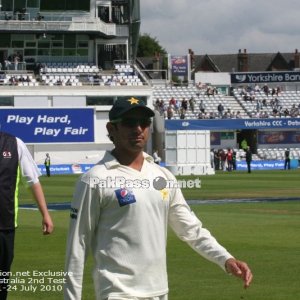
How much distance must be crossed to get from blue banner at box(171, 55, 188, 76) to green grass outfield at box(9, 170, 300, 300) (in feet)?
222

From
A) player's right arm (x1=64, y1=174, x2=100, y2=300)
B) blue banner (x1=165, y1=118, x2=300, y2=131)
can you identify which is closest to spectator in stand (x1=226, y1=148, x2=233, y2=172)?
blue banner (x1=165, y1=118, x2=300, y2=131)

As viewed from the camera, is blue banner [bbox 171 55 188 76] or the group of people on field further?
blue banner [bbox 171 55 188 76]

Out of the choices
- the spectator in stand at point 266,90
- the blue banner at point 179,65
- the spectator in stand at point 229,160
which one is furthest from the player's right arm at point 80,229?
the blue banner at point 179,65

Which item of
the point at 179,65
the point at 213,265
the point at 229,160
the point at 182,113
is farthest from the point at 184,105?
the point at 213,265

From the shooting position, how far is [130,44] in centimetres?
8331

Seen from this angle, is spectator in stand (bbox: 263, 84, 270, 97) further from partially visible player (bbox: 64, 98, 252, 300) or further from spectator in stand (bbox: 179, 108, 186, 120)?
partially visible player (bbox: 64, 98, 252, 300)

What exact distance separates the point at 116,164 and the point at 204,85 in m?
78.9

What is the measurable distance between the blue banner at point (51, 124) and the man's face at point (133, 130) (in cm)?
6383

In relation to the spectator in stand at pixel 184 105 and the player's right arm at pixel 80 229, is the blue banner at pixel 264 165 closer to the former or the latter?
the spectator in stand at pixel 184 105

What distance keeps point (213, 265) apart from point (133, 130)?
8474 mm

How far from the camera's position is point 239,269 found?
6.05m

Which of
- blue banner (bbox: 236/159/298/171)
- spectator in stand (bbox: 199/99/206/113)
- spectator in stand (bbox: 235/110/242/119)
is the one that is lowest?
blue banner (bbox: 236/159/298/171)

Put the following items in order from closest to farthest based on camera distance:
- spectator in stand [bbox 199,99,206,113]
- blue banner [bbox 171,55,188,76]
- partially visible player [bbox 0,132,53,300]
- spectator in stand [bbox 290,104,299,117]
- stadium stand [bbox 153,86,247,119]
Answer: partially visible player [bbox 0,132,53,300] < stadium stand [bbox 153,86,247,119] < spectator in stand [bbox 199,99,206,113] < spectator in stand [bbox 290,104,299,117] < blue banner [bbox 171,55,188,76]

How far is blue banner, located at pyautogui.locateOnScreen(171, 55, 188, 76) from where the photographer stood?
311 ft
